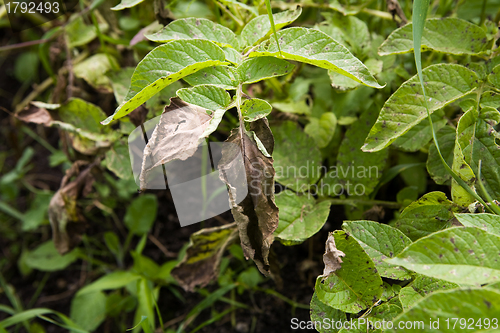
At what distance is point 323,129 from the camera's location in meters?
1.13

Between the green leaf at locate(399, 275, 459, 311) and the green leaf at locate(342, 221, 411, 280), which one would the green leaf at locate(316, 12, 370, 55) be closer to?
the green leaf at locate(342, 221, 411, 280)

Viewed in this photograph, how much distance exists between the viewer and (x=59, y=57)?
6.00ft

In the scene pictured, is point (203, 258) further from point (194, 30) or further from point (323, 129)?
point (194, 30)

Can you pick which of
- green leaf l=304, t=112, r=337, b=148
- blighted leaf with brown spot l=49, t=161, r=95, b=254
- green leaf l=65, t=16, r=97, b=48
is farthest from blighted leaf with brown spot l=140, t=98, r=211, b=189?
green leaf l=65, t=16, r=97, b=48

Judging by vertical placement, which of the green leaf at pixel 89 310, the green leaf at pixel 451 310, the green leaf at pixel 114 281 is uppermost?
the green leaf at pixel 451 310

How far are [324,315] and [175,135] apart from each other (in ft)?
1.73

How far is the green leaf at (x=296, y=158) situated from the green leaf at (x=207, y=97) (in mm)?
323

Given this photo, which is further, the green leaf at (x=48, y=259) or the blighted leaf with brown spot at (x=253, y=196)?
the green leaf at (x=48, y=259)

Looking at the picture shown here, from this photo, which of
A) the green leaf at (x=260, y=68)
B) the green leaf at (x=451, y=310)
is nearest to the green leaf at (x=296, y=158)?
the green leaf at (x=260, y=68)

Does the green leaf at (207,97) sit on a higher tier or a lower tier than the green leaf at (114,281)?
higher

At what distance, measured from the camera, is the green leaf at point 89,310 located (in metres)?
1.34

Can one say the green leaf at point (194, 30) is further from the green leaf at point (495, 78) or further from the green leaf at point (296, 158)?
the green leaf at point (495, 78)

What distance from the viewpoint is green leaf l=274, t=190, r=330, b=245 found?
0.90 meters

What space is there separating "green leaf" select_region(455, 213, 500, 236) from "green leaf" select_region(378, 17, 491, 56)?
441 millimetres
